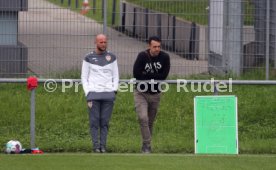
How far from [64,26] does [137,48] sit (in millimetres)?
1542

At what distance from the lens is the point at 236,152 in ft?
51.3

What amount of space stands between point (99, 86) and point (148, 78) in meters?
0.84

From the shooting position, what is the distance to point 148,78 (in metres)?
15.7

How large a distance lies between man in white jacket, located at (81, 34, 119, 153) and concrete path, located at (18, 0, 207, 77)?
3947mm

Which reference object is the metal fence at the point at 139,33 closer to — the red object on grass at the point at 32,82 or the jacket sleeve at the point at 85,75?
the red object on grass at the point at 32,82

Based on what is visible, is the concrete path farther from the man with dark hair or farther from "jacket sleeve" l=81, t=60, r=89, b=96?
"jacket sleeve" l=81, t=60, r=89, b=96

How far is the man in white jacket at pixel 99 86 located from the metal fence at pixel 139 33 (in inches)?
145

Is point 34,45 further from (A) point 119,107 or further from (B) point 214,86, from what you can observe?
(B) point 214,86

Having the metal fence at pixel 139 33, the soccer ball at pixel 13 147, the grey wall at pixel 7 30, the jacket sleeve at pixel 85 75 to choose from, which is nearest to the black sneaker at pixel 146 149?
the jacket sleeve at pixel 85 75

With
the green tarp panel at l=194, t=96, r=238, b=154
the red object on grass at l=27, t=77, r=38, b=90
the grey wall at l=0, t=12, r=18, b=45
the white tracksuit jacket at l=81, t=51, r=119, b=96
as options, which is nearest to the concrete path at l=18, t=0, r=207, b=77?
the grey wall at l=0, t=12, r=18, b=45

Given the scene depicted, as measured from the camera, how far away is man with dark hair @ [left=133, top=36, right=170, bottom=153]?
612 inches

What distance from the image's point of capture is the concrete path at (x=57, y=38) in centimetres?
1948

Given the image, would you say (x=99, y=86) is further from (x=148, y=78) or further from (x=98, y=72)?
(x=148, y=78)

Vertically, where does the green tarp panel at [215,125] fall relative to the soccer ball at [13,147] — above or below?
above
